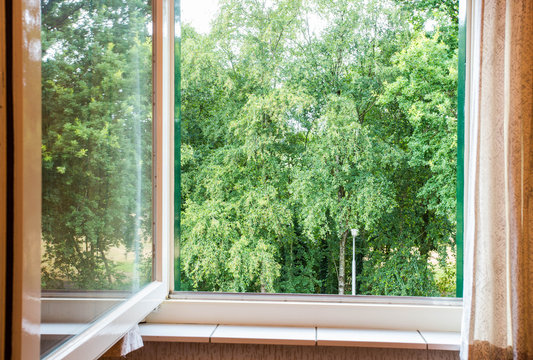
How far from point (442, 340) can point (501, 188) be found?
1.73ft

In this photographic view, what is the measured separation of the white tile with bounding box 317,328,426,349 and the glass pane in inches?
6.5

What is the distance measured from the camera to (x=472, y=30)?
1.42m

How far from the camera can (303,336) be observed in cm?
139

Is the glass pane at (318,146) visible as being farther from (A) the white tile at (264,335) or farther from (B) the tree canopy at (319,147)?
(A) the white tile at (264,335)

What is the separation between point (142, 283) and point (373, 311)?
78 centimetres

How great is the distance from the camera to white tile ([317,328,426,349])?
1.35 meters

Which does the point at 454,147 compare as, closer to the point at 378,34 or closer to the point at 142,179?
the point at 378,34

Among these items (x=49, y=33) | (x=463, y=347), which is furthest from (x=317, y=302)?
(x=49, y=33)

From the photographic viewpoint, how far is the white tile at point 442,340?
1336 mm

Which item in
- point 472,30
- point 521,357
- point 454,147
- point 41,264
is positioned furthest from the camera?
point 454,147

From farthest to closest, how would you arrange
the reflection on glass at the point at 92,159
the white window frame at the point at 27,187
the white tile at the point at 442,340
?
the white tile at the point at 442,340
the reflection on glass at the point at 92,159
the white window frame at the point at 27,187

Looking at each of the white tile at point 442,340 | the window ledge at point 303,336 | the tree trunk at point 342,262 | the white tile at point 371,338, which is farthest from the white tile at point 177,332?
the white tile at point 442,340

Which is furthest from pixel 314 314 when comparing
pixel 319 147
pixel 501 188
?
pixel 501 188

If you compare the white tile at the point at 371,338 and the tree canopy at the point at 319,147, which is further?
the tree canopy at the point at 319,147
